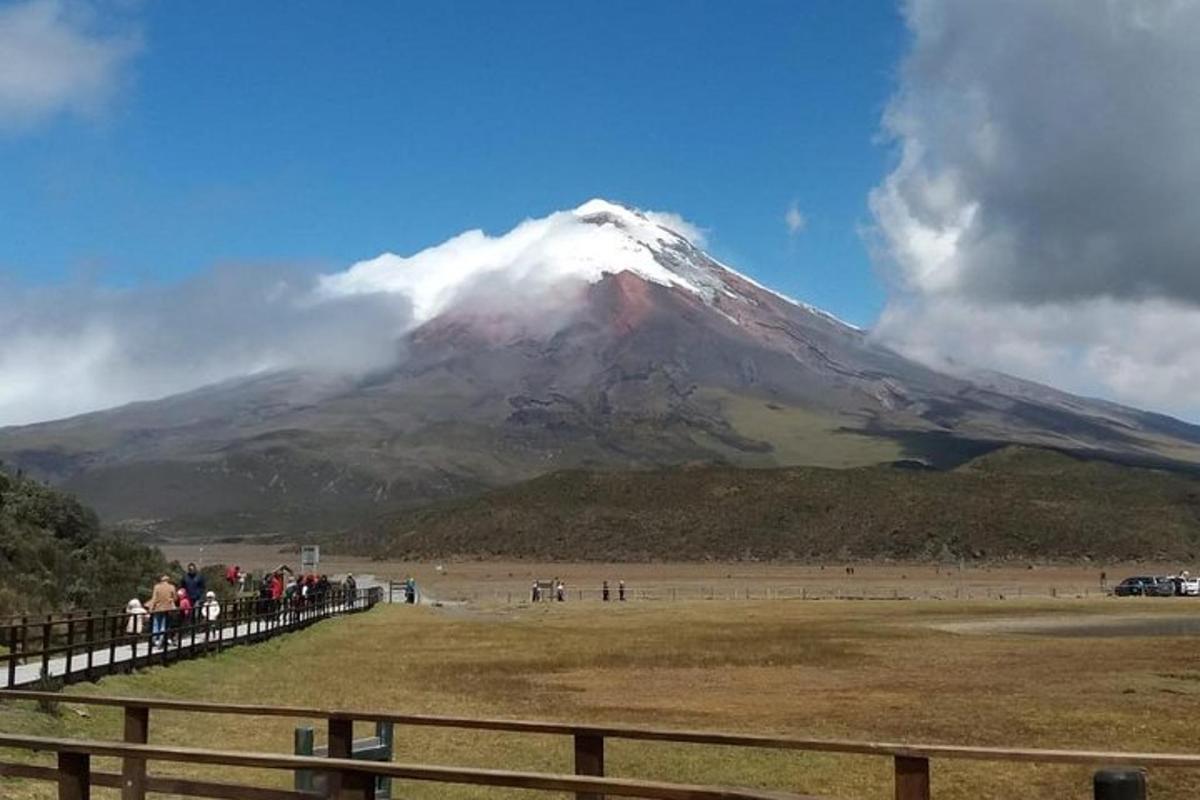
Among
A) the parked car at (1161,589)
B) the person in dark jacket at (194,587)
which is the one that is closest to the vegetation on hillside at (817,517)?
the parked car at (1161,589)

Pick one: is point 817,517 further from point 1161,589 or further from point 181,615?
Result: point 181,615

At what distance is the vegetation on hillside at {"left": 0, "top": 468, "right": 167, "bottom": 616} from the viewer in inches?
1433

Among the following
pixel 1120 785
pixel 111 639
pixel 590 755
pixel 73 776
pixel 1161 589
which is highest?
pixel 1120 785

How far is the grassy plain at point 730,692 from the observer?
17375 millimetres

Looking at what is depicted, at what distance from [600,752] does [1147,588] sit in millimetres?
85227

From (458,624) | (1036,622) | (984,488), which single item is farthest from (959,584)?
(984,488)

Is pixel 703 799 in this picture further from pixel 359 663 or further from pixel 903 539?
pixel 903 539

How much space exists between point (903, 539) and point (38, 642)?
5129 inches

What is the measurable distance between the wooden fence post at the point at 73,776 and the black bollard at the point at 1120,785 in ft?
19.9

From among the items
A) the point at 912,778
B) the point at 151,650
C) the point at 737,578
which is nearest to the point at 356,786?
the point at 912,778

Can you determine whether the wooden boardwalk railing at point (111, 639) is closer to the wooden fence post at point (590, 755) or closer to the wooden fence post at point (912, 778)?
the wooden fence post at point (590, 755)

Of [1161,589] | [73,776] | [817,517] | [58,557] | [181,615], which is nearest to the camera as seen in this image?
[73,776]

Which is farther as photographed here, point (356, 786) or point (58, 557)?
point (58, 557)

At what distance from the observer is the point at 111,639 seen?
997 inches
